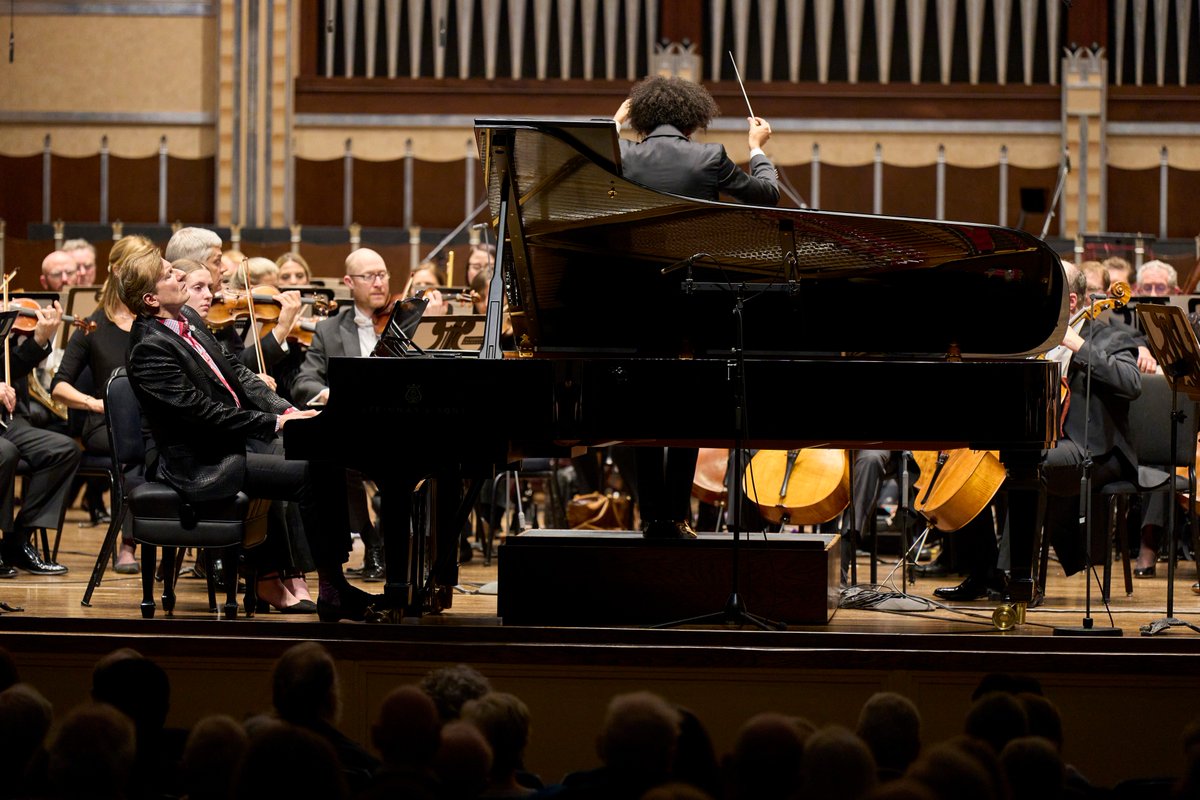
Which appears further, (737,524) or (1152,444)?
(1152,444)

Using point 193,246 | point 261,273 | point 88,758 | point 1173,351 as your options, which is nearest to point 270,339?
point 261,273

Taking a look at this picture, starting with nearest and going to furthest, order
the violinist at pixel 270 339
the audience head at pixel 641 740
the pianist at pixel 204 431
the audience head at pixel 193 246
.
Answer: the audience head at pixel 641 740
the pianist at pixel 204 431
the audience head at pixel 193 246
the violinist at pixel 270 339

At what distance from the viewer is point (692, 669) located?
4.21 m

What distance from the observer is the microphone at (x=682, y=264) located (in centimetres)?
455

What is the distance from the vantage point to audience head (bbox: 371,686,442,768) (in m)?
2.89

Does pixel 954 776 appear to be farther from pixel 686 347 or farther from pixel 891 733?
pixel 686 347

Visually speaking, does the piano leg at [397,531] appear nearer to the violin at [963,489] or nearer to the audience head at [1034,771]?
the violin at [963,489]

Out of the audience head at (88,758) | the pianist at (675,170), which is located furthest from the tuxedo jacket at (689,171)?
the audience head at (88,758)

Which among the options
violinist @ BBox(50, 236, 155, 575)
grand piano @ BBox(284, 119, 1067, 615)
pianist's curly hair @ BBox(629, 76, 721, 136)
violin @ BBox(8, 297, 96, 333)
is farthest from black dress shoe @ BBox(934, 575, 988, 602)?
violin @ BBox(8, 297, 96, 333)

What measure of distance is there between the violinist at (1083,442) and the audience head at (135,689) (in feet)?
10.3

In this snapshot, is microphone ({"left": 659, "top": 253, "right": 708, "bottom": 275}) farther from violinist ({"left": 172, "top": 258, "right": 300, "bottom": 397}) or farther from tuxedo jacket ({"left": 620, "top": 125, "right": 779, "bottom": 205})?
violinist ({"left": 172, "top": 258, "right": 300, "bottom": 397})

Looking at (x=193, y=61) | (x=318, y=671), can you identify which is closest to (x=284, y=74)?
(x=193, y=61)

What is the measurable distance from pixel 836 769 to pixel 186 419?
9.07 ft

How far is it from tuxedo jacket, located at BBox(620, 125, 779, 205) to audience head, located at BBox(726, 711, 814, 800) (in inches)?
97.1
